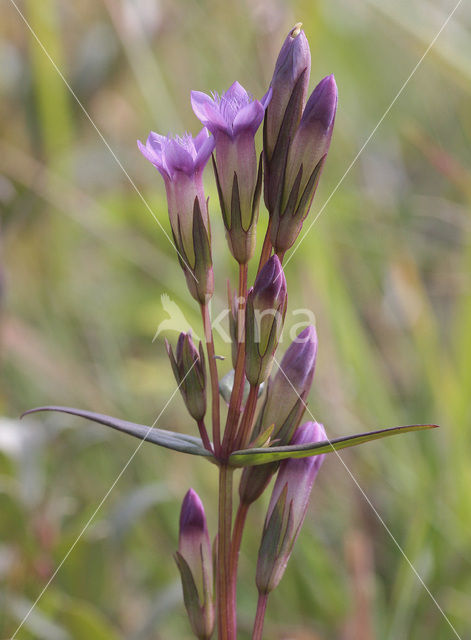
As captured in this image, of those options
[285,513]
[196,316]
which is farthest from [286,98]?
[196,316]

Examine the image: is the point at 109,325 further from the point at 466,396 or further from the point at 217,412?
the point at 217,412

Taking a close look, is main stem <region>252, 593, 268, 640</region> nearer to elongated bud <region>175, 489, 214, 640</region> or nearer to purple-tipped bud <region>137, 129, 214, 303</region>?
elongated bud <region>175, 489, 214, 640</region>

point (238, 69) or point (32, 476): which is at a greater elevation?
point (238, 69)

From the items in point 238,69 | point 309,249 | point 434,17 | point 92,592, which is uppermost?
point 434,17

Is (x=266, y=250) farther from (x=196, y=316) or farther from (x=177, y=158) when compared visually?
(x=196, y=316)

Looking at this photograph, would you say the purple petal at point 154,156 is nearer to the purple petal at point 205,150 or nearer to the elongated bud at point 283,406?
the purple petal at point 205,150

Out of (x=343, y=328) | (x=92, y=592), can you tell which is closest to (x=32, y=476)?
(x=92, y=592)
